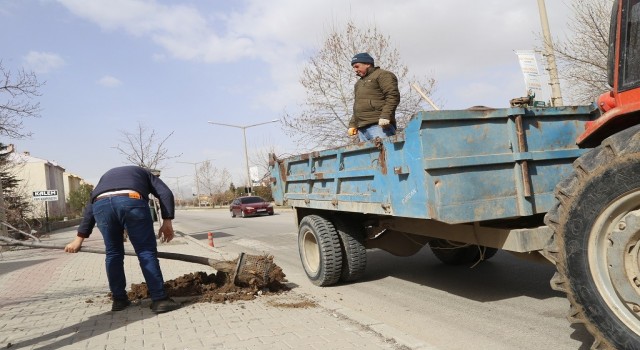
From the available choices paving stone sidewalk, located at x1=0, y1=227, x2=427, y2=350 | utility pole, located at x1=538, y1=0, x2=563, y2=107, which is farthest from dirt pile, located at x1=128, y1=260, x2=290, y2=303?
utility pole, located at x1=538, y1=0, x2=563, y2=107

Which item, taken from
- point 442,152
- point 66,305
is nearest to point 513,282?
point 442,152

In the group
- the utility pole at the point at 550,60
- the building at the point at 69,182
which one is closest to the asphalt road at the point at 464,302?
the utility pole at the point at 550,60

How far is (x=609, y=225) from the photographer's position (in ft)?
9.09

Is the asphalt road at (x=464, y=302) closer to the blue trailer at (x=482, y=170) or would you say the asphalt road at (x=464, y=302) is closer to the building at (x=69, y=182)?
the blue trailer at (x=482, y=170)

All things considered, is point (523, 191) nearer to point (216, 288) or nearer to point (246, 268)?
point (246, 268)

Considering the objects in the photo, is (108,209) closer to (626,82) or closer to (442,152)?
(442,152)

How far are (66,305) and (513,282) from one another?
17.4 feet

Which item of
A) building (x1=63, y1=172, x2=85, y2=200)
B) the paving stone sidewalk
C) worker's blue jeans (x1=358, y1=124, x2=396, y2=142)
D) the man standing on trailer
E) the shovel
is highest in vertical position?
building (x1=63, y1=172, x2=85, y2=200)

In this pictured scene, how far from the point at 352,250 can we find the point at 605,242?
364 cm

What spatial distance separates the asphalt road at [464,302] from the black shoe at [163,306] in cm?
166

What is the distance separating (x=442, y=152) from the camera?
12.6 ft

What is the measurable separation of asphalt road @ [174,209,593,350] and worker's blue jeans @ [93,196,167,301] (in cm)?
191

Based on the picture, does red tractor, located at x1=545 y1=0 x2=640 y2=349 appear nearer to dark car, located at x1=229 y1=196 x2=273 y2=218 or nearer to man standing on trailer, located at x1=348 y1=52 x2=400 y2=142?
man standing on trailer, located at x1=348 y1=52 x2=400 y2=142

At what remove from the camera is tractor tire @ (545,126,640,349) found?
2625 millimetres
